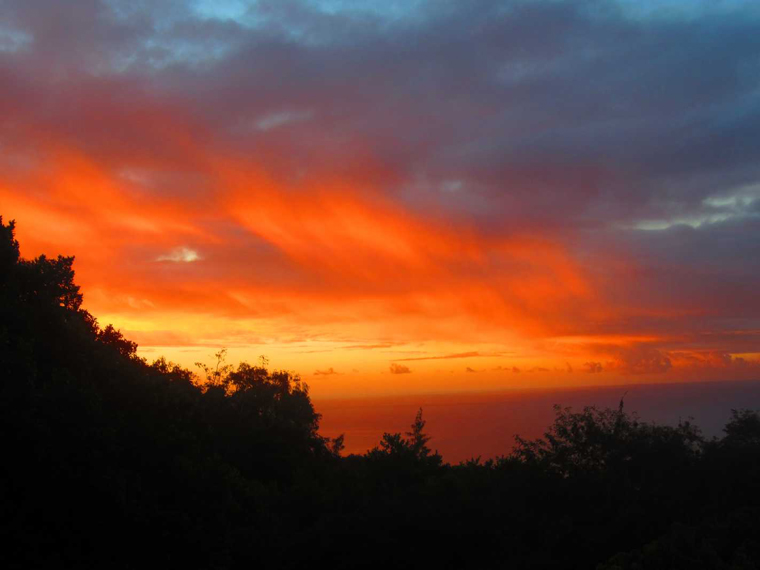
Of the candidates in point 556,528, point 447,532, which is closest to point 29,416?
point 447,532

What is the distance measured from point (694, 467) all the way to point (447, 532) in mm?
9422

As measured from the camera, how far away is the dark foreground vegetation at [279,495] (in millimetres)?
12914

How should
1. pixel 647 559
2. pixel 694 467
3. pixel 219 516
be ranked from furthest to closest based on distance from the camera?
pixel 694 467 → pixel 219 516 → pixel 647 559

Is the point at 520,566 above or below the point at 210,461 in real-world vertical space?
below

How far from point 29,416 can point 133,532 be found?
320cm

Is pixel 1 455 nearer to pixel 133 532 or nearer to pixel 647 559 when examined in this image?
pixel 133 532

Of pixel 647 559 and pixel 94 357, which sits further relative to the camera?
pixel 94 357

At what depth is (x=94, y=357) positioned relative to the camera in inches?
630

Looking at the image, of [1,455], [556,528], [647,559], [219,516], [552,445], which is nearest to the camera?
[647,559]

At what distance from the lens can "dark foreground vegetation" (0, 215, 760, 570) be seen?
12.9 m

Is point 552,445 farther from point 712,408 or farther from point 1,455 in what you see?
point 712,408

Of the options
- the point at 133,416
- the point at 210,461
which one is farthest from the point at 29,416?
the point at 210,461

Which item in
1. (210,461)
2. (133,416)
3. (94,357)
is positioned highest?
(94,357)

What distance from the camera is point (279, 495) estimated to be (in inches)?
769
